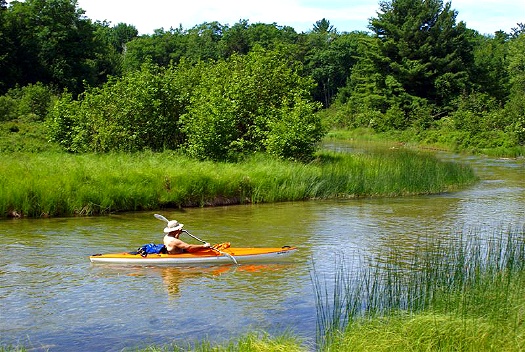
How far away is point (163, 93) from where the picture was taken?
24.8m

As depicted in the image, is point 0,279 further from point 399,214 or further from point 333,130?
point 333,130

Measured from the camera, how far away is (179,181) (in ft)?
60.6

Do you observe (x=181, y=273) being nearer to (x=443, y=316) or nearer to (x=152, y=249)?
(x=152, y=249)

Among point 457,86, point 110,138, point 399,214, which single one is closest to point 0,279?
point 399,214

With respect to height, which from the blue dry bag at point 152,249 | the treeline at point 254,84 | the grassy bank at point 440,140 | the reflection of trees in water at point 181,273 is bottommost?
the reflection of trees in water at point 181,273

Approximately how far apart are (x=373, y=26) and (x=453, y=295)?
50.9 meters

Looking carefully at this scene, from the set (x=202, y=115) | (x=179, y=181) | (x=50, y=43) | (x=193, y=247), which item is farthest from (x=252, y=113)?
(x=50, y=43)

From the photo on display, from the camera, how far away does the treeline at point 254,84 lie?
23.5 meters

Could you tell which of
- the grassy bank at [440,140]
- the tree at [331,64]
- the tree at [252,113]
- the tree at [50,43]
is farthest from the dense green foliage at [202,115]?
the tree at [331,64]

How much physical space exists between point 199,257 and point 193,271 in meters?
0.28

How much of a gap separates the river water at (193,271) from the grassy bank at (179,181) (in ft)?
1.84

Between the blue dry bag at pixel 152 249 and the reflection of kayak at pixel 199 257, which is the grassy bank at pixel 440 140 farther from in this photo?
the blue dry bag at pixel 152 249

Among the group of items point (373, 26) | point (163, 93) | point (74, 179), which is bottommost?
point (74, 179)

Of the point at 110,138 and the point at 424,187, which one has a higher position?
the point at 110,138
